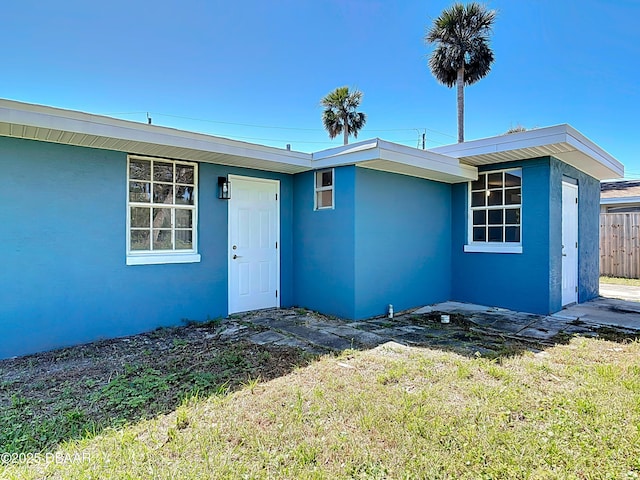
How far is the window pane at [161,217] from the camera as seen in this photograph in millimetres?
5266

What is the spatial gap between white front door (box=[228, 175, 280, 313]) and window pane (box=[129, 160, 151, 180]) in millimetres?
1287

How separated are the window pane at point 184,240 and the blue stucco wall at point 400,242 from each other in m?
2.63

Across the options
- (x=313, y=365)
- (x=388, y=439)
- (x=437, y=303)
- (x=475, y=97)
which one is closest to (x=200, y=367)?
(x=313, y=365)

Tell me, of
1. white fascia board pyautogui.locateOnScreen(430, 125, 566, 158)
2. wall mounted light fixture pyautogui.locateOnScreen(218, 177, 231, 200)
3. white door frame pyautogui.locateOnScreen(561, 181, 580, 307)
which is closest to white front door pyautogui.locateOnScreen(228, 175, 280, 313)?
wall mounted light fixture pyautogui.locateOnScreen(218, 177, 231, 200)

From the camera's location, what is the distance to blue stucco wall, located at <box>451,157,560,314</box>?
606 centimetres

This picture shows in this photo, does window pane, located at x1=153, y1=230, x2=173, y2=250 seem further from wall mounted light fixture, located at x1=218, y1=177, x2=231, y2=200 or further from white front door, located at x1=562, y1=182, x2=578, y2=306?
white front door, located at x1=562, y1=182, x2=578, y2=306

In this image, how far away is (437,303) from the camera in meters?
7.16

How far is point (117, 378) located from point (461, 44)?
14997 millimetres

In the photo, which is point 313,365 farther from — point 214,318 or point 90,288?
point 90,288

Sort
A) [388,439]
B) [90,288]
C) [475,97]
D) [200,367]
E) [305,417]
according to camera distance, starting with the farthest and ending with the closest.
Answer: [475,97]
[90,288]
[200,367]
[305,417]
[388,439]

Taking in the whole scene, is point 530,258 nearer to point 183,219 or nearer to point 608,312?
point 608,312

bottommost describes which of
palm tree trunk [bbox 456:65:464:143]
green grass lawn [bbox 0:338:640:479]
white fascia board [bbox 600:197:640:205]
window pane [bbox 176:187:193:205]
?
green grass lawn [bbox 0:338:640:479]

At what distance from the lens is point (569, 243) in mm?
6922

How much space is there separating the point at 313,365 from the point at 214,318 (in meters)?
2.61
